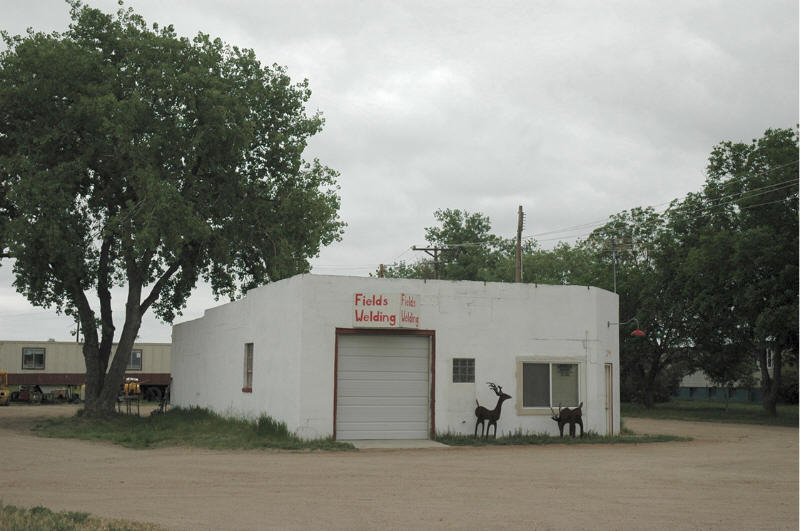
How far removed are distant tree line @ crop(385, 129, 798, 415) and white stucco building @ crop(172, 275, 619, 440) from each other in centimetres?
1439

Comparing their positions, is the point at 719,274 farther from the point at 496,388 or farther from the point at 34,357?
the point at 34,357

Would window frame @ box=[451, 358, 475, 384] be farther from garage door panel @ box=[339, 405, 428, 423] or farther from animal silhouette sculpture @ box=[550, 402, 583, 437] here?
animal silhouette sculpture @ box=[550, 402, 583, 437]

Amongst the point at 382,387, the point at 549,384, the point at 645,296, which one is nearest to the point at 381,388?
the point at 382,387

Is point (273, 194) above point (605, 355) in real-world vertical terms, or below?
above

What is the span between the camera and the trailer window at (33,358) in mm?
47250

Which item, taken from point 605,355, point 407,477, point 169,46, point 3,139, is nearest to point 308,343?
point 407,477

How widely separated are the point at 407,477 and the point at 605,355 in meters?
10.7

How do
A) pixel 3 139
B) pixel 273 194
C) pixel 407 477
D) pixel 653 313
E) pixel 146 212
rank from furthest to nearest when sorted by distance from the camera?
pixel 653 313 → pixel 273 194 → pixel 3 139 → pixel 146 212 → pixel 407 477

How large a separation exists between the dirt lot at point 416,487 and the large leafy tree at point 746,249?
16367mm

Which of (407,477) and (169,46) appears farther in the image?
(169,46)

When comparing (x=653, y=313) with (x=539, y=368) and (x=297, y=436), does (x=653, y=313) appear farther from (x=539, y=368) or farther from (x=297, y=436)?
(x=297, y=436)

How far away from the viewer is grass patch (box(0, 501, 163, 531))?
9086mm

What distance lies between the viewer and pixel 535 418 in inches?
867

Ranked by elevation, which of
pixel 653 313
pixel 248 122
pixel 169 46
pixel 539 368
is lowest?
pixel 539 368
